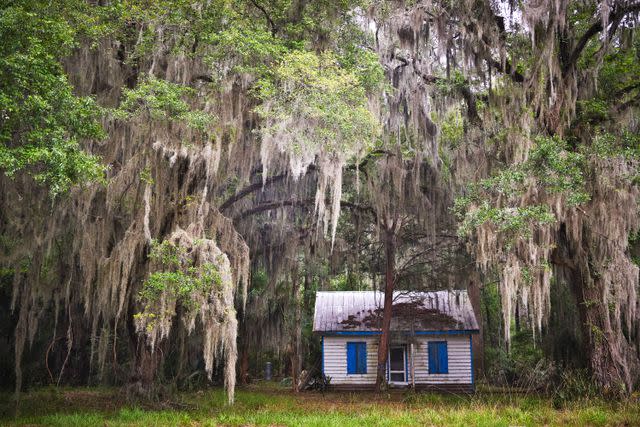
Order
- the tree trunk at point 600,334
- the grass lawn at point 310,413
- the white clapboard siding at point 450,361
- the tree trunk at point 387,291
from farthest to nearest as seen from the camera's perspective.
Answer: the white clapboard siding at point 450,361
the tree trunk at point 387,291
the tree trunk at point 600,334
the grass lawn at point 310,413

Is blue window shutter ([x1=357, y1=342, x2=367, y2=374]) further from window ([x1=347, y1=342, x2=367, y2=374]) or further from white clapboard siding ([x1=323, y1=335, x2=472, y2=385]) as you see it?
white clapboard siding ([x1=323, y1=335, x2=472, y2=385])

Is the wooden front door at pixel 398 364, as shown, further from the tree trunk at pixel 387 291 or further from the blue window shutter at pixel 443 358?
the tree trunk at pixel 387 291

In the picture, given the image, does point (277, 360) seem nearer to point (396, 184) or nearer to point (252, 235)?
point (252, 235)

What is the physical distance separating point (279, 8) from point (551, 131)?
22.0 feet

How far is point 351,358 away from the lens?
61.2 ft

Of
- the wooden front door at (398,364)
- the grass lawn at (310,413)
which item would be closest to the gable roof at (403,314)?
the wooden front door at (398,364)

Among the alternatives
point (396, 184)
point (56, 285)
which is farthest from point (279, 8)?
point (56, 285)

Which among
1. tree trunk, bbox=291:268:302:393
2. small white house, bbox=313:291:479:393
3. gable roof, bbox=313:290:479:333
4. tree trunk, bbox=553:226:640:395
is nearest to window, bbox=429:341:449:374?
small white house, bbox=313:291:479:393

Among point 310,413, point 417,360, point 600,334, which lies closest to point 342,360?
point 417,360

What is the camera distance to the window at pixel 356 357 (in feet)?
60.9

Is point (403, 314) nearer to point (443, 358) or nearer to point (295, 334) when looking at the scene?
point (443, 358)

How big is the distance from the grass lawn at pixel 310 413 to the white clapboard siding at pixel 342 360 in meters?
5.02

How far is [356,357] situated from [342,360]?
49 centimetres

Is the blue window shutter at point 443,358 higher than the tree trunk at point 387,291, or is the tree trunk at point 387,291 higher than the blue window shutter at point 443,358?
the tree trunk at point 387,291
